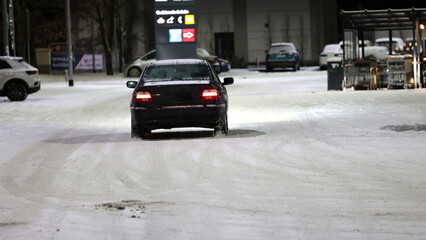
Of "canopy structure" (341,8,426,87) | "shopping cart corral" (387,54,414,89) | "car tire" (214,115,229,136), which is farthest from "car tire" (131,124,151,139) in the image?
"shopping cart corral" (387,54,414,89)

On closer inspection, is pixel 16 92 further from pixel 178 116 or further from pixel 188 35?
pixel 178 116

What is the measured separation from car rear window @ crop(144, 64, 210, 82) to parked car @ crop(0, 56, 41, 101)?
1596 cm

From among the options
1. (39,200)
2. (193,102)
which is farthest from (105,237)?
(193,102)

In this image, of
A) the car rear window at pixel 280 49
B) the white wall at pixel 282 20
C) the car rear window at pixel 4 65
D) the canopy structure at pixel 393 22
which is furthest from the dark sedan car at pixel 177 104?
the white wall at pixel 282 20

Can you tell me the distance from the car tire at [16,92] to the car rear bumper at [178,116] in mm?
16686

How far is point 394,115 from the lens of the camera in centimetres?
2095

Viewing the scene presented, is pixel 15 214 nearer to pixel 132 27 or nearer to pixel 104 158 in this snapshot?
pixel 104 158

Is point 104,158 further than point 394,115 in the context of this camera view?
No

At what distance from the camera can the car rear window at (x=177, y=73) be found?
1689cm

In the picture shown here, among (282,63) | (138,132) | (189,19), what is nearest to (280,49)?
(282,63)

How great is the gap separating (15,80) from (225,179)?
868 inches

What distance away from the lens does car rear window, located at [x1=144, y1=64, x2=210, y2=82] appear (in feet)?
55.4

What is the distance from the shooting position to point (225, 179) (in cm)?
1157

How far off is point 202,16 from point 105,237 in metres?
69.7
